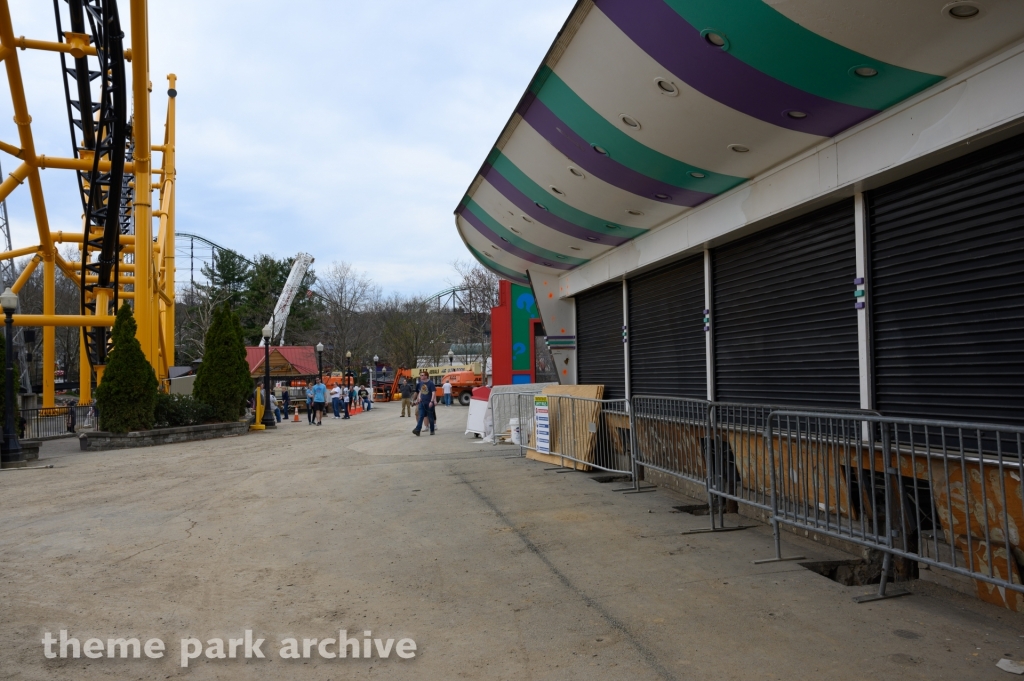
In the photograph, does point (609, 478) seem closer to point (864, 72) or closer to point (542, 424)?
point (542, 424)

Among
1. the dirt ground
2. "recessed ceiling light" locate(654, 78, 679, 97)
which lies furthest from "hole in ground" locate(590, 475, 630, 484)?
"recessed ceiling light" locate(654, 78, 679, 97)

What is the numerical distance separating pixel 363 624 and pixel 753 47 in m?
4.96

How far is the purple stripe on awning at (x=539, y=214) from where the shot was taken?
10469mm

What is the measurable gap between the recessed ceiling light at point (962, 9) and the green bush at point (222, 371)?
67.4 feet

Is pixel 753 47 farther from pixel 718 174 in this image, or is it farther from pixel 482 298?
pixel 482 298

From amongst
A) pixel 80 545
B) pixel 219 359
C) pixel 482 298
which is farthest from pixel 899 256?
pixel 482 298

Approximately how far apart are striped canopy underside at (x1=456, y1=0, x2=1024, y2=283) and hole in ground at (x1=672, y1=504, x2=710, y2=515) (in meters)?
3.66

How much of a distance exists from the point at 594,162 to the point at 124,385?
1483cm

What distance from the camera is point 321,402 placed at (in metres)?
27.1

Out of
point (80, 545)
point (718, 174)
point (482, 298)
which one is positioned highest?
point (482, 298)

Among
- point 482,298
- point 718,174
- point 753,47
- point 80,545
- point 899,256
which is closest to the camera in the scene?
point 753,47

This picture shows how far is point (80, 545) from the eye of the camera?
276 inches

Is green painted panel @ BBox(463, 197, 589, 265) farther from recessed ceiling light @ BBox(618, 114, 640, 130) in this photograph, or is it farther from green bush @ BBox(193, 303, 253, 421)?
green bush @ BBox(193, 303, 253, 421)

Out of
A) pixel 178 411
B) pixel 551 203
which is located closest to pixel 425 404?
pixel 178 411
